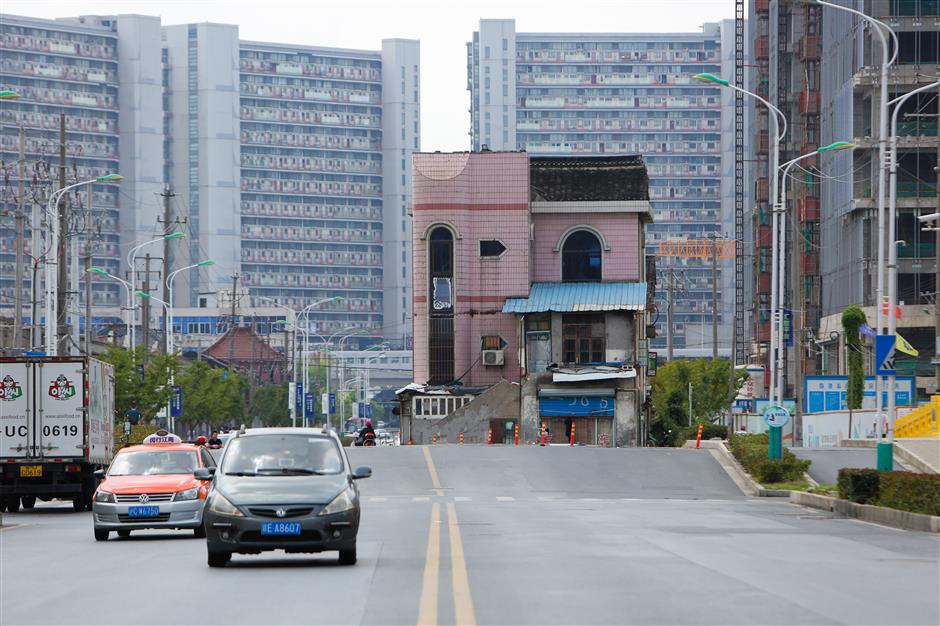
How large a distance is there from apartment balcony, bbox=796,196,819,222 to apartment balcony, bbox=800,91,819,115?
5224mm

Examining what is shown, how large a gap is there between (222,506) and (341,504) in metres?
1.25

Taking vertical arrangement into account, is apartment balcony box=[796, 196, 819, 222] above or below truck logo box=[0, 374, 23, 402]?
above

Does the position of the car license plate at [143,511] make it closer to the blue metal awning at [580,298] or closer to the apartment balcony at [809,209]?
the blue metal awning at [580,298]

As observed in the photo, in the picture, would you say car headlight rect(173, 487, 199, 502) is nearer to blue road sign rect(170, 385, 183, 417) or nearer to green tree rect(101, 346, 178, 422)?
green tree rect(101, 346, 178, 422)

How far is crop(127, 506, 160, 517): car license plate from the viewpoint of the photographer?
24.1 m

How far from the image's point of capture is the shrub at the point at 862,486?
29847 millimetres

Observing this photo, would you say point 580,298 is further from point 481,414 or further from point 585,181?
point 481,414

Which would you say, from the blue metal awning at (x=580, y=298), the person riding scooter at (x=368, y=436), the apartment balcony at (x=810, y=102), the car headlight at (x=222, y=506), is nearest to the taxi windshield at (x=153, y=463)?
the car headlight at (x=222, y=506)

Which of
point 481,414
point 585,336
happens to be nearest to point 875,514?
point 481,414

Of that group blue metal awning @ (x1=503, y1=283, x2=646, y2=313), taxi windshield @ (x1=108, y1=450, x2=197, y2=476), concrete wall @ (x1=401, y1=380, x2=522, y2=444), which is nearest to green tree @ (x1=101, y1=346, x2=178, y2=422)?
concrete wall @ (x1=401, y1=380, x2=522, y2=444)

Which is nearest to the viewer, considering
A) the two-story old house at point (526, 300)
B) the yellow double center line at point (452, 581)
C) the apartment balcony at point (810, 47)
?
the yellow double center line at point (452, 581)

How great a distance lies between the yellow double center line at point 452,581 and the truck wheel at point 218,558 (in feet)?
7.10

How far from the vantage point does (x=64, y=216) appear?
65.9 meters

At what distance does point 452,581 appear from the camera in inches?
610
